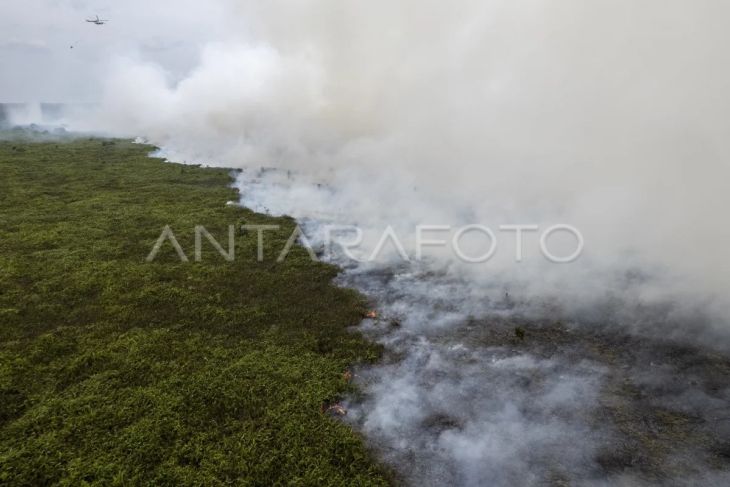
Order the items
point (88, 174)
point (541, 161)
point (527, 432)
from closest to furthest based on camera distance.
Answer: point (527, 432), point (541, 161), point (88, 174)

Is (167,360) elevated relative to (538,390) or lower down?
elevated

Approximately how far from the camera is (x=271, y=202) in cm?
1567

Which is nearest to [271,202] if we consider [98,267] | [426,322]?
[98,267]

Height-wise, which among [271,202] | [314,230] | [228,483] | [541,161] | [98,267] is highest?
[541,161]

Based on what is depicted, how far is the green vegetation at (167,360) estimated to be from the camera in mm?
5008

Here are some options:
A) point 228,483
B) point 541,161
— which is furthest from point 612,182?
point 228,483

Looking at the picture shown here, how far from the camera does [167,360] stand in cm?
680

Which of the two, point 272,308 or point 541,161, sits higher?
point 541,161

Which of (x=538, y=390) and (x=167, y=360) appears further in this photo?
(x=167, y=360)

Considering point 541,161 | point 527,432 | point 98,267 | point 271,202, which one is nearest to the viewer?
point 527,432

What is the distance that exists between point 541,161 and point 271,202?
8.53 meters

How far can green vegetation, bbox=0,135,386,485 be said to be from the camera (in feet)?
16.4

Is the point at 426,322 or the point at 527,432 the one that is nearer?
the point at 527,432

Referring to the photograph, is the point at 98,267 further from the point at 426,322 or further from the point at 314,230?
the point at 426,322
